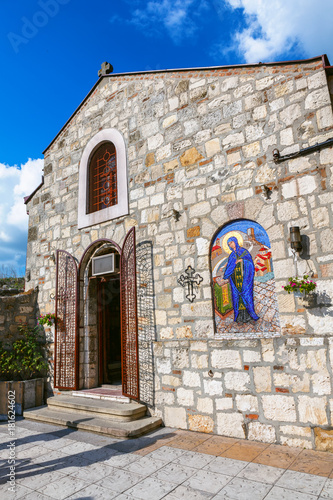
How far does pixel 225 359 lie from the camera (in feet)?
14.4

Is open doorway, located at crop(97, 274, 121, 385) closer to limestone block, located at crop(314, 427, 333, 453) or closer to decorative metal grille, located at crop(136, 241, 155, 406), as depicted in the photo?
decorative metal grille, located at crop(136, 241, 155, 406)

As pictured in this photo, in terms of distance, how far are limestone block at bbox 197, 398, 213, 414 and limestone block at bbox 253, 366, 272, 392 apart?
0.72 meters

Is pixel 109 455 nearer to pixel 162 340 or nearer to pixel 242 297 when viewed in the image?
pixel 162 340

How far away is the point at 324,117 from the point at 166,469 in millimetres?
4350

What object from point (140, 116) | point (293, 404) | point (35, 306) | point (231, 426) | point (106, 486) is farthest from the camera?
point (35, 306)

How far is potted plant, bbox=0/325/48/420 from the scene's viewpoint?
6148mm

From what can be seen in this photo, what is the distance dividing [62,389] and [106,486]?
3507mm

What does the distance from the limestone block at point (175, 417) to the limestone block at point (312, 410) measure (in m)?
1.63

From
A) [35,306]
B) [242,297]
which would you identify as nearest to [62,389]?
[35,306]

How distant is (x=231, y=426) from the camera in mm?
4219

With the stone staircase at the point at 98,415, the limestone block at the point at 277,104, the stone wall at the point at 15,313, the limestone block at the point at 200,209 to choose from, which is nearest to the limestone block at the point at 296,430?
the stone staircase at the point at 98,415

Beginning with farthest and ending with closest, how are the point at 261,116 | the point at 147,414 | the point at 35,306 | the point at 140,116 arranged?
the point at 35,306 < the point at 140,116 < the point at 147,414 < the point at 261,116

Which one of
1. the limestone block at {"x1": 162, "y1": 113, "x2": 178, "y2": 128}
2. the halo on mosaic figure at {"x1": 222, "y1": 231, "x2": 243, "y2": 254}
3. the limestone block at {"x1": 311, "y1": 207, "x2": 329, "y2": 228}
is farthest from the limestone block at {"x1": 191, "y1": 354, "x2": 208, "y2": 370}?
the limestone block at {"x1": 162, "y1": 113, "x2": 178, "y2": 128}

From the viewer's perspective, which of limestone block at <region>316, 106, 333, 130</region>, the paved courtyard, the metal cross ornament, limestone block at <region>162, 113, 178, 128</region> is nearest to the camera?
the paved courtyard
